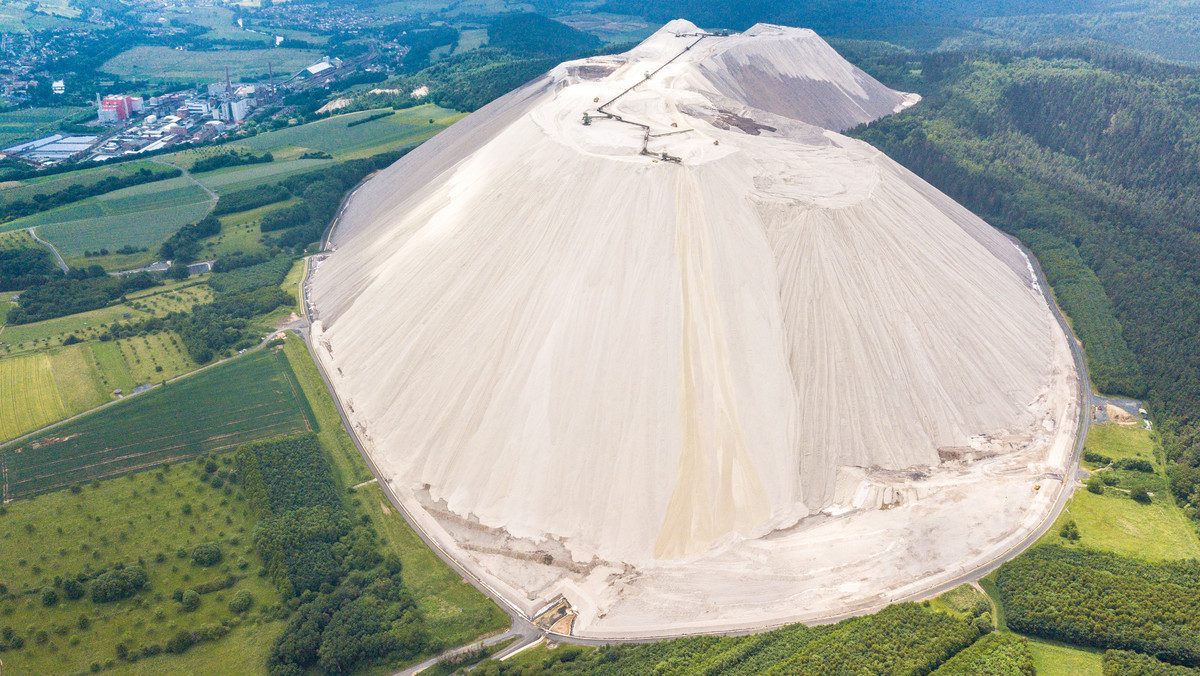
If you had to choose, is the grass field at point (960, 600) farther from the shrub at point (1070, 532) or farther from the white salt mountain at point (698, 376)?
the shrub at point (1070, 532)

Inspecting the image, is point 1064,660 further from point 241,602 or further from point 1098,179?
point 1098,179

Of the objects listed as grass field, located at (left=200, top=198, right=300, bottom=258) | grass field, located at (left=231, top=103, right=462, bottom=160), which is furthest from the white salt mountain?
grass field, located at (left=231, top=103, right=462, bottom=160)

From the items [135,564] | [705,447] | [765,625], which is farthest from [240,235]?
[765,625]

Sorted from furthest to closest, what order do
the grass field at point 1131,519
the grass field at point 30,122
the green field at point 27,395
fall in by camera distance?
the grass field at point 30,122 → the green field at point 27,395 → the grass field at point 1131,519

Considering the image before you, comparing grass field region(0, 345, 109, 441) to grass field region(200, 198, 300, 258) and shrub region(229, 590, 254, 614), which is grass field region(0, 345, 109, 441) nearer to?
grass field region(200, 198, 300, 258)

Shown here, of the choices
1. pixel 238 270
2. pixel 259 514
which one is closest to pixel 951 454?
pixel 259 514

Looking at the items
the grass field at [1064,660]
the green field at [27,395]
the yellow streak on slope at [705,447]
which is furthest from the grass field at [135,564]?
the grass field at [1064,660]

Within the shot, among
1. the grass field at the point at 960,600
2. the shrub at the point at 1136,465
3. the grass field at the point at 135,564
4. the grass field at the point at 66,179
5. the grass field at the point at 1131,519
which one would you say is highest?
the grass field at the point at 66,179
